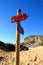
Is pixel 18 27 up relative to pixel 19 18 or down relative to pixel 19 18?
down

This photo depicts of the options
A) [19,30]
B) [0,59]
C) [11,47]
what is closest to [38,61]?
[0,59]

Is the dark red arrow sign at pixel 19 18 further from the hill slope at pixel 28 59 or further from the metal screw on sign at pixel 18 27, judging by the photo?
the hill slope at pixel 28 59

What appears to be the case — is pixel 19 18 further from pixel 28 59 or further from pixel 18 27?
pixel 28 59

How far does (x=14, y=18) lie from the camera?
6.70 m

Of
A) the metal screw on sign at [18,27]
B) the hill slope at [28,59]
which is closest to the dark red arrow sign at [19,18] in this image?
the metal screw on sign at [18,27]

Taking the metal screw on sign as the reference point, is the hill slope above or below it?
below

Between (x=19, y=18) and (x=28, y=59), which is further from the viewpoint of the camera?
(x=28, y=59)

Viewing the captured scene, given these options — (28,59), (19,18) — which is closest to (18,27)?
(19,18)

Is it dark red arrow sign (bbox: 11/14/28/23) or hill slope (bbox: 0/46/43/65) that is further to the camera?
hill slope (bbox: 0/46/43/65)

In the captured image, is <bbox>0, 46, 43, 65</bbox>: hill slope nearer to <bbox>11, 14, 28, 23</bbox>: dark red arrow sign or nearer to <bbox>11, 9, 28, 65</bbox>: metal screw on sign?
<bbox>11, 9, 28, 65</bbox>: metal screw on sign

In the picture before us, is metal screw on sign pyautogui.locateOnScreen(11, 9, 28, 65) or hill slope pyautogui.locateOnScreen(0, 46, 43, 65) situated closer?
metal screw on sign pyautogui.locateOnScreen(11, 9, 28, 65)

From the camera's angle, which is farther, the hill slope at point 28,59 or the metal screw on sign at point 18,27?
the hill slope at point 28,59

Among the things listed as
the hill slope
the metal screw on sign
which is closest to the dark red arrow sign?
the metal screw on sign

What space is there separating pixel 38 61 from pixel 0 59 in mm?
3732
